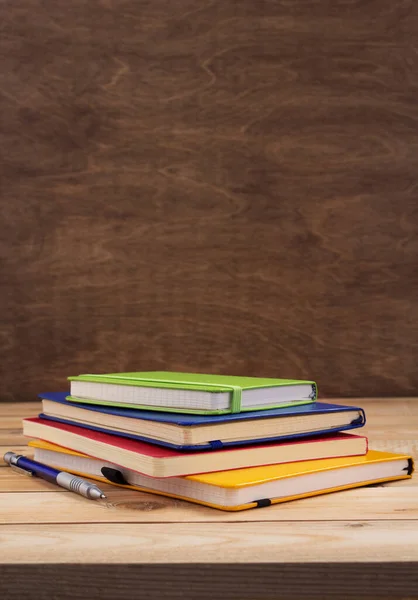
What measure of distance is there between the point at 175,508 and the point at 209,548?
4.4 inches

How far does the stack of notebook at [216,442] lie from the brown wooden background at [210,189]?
26.9 inches

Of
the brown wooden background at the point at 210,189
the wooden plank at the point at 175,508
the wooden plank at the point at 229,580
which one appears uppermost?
the brown wooden background at the point at 210,189

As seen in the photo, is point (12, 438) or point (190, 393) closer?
point (190, 393)

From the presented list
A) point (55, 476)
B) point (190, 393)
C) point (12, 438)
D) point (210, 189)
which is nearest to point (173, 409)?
point (190, 393)

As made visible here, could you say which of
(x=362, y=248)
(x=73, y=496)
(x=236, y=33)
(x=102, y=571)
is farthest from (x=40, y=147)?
(x=102, y=571)

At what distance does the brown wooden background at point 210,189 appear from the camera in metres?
1.46

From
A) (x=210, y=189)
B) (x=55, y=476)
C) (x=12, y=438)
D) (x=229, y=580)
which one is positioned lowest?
(x=229, y=580)

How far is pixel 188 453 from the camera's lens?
0.61 m

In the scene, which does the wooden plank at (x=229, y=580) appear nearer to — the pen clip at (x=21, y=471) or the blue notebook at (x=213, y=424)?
the blue notebook at (x=213, y=424)

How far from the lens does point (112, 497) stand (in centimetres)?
65

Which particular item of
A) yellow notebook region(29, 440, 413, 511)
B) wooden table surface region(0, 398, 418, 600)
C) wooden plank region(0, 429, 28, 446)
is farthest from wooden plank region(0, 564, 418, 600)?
wooden plank region(0, 429, 28, 446)

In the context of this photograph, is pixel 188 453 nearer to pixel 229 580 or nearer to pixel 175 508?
pixel 175 508

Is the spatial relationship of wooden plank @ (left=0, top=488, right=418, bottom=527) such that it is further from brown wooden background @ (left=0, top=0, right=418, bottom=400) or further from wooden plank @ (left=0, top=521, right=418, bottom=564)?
brown wooden background @ (left=0, top=0, right=418, bottom=400)

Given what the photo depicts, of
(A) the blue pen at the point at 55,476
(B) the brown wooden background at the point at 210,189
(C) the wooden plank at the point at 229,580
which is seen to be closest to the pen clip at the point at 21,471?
(A) the blue pen at the point at 55,476
